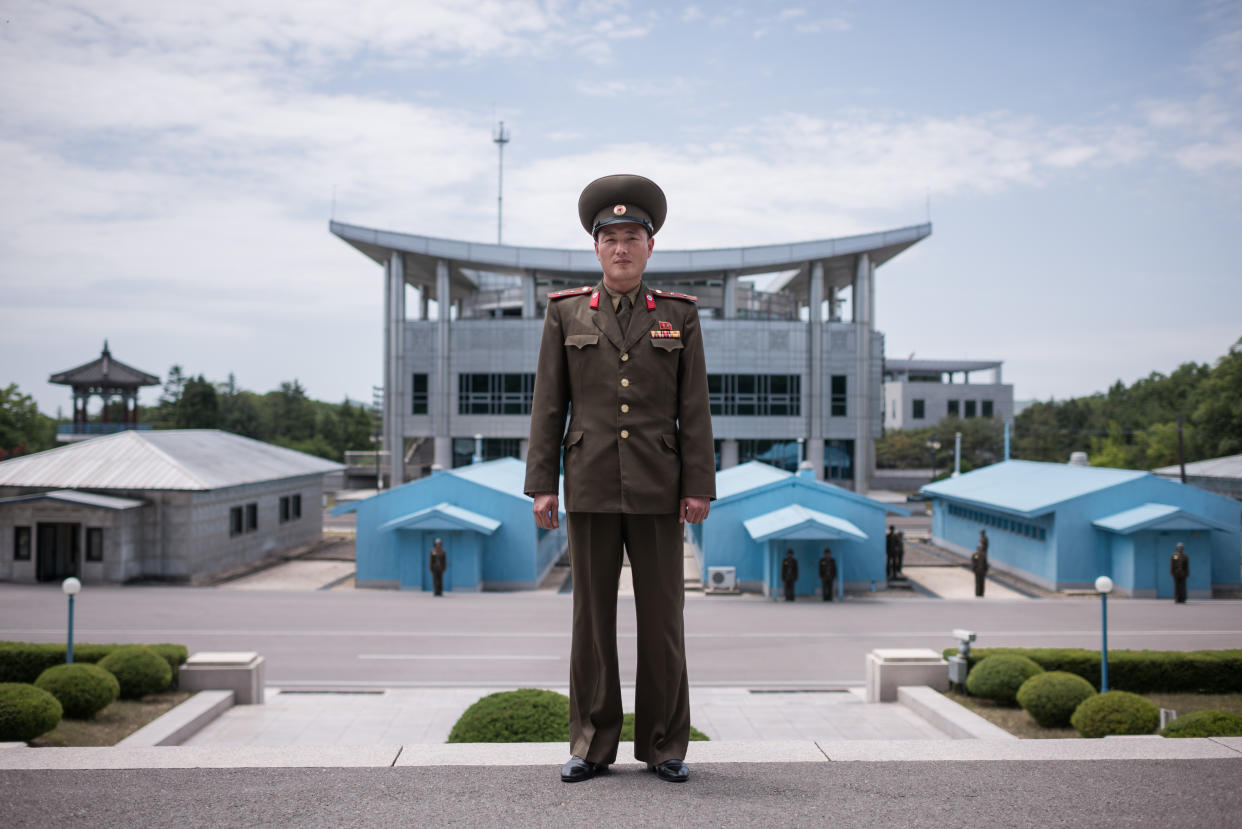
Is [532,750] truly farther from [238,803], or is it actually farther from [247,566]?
[247,566]

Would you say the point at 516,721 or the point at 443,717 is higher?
the point at 516,721

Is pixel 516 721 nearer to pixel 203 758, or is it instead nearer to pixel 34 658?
pixel 203 758

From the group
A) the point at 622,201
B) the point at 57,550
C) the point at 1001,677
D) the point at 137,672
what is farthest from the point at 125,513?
the point at 622,201

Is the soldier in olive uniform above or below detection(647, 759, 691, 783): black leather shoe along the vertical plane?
above

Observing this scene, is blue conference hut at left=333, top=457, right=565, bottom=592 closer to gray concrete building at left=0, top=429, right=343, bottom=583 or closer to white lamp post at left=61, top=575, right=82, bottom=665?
gray concrete building at left=0, top=429, right=343, bottom=583

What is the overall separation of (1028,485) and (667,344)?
23.8m

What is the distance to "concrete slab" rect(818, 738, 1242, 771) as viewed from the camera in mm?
4535

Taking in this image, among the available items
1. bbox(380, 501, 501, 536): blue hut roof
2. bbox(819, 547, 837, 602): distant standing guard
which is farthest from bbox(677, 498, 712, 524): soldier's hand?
bbox(380, 501, 501, 536): blue hut roof

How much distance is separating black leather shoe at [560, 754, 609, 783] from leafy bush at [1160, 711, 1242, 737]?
15.6ft

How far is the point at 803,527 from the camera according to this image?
64.7 ft

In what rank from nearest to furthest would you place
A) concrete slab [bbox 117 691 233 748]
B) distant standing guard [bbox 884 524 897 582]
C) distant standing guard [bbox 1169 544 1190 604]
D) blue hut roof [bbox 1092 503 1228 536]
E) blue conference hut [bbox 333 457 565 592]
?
concrete slab [bbox 117 691 233 748] → distant standing guard [bbox 1169 544 1190 604] → blue hut roof [bbox 1092 503 1228 536] → blue conference hut [bbox 333 457 565 592] → distant standing guard [bbox 884 524 897 582]

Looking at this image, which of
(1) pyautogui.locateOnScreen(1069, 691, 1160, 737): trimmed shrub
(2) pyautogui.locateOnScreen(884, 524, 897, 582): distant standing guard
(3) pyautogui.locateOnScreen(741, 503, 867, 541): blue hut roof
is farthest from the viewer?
(2) pyautogui.locateOnScreen(884, 524, 897, 582): distant standing guard

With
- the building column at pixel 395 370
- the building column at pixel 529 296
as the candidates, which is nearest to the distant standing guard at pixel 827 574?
the building column at pixel 529 296

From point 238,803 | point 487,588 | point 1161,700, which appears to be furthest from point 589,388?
point 487,588
